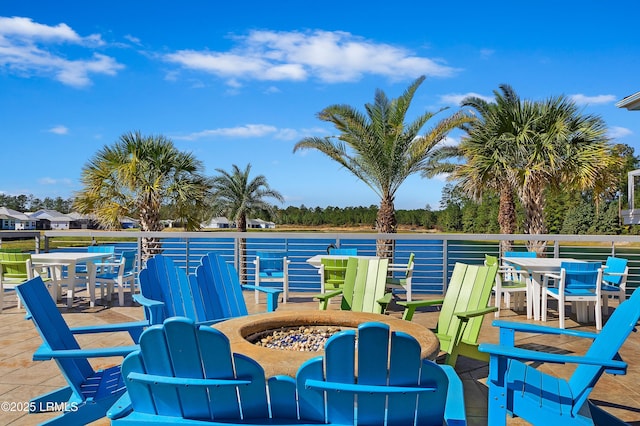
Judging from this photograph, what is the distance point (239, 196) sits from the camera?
21.6 meters

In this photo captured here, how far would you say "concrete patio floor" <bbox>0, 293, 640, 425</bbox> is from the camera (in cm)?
340

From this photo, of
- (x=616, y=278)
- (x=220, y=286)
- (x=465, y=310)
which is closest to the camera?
(x=465, y=310)

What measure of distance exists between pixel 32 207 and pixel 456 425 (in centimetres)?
8885

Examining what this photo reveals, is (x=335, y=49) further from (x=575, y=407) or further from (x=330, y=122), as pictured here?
(x=575, y=407)

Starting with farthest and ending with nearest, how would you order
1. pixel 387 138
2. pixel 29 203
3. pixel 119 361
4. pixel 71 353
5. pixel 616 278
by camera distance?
1. pixel 29 203
2. pixel 387 138
3. pixel 616 278
4. pixel 119 361
5. pixel 71 353

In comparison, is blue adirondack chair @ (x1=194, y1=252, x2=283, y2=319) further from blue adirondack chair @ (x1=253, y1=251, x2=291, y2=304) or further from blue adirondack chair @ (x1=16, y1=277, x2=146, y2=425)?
blue adirondack chair @ (x1=253, y1=251, x2=291, y2=304)

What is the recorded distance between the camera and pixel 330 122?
13.2m

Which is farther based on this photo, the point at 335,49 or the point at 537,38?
the point at 537,38

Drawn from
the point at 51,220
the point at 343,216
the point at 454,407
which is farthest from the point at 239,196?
the point at 51,220

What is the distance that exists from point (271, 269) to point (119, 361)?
174 inches

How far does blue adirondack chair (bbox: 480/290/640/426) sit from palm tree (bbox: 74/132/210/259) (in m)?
13.0

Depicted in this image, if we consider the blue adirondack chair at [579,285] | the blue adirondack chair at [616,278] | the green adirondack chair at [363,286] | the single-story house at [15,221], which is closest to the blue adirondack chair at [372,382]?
the green adirondack chair at [363,286]

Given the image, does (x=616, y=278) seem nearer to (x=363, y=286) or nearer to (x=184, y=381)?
(x=363, y=286)

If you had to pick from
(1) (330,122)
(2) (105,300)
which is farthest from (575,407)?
(1) (330,122)
